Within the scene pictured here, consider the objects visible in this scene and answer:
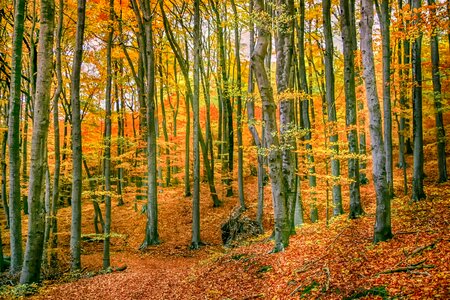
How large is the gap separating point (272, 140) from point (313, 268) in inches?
131

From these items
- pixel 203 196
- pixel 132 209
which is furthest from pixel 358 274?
pixel 132 209

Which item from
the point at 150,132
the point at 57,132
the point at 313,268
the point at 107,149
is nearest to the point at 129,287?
the point at 313,268

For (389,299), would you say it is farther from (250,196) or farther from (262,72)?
(250,196)

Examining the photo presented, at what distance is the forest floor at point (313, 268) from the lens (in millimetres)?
5064

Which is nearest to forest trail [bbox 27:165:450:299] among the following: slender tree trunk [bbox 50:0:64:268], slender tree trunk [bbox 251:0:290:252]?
slender tree trunk [bbox 251:0:290:252]

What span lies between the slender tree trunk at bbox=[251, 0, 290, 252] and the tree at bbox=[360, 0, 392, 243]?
245 centimetres

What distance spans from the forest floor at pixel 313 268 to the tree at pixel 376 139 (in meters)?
0.39

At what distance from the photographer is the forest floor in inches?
199

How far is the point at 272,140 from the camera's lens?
8.72 meters

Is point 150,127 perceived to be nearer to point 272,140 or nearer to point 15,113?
point 15,113

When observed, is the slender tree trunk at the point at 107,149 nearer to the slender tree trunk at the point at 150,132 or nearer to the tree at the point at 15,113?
the slender tree trunk at the point at 150,132

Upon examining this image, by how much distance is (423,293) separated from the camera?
4.27m

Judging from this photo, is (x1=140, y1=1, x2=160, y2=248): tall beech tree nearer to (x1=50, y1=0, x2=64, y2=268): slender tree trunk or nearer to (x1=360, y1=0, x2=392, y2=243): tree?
(x1=50, y1=0, x2=64, y2=268): slender tree trunk

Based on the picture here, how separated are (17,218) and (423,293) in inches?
368
